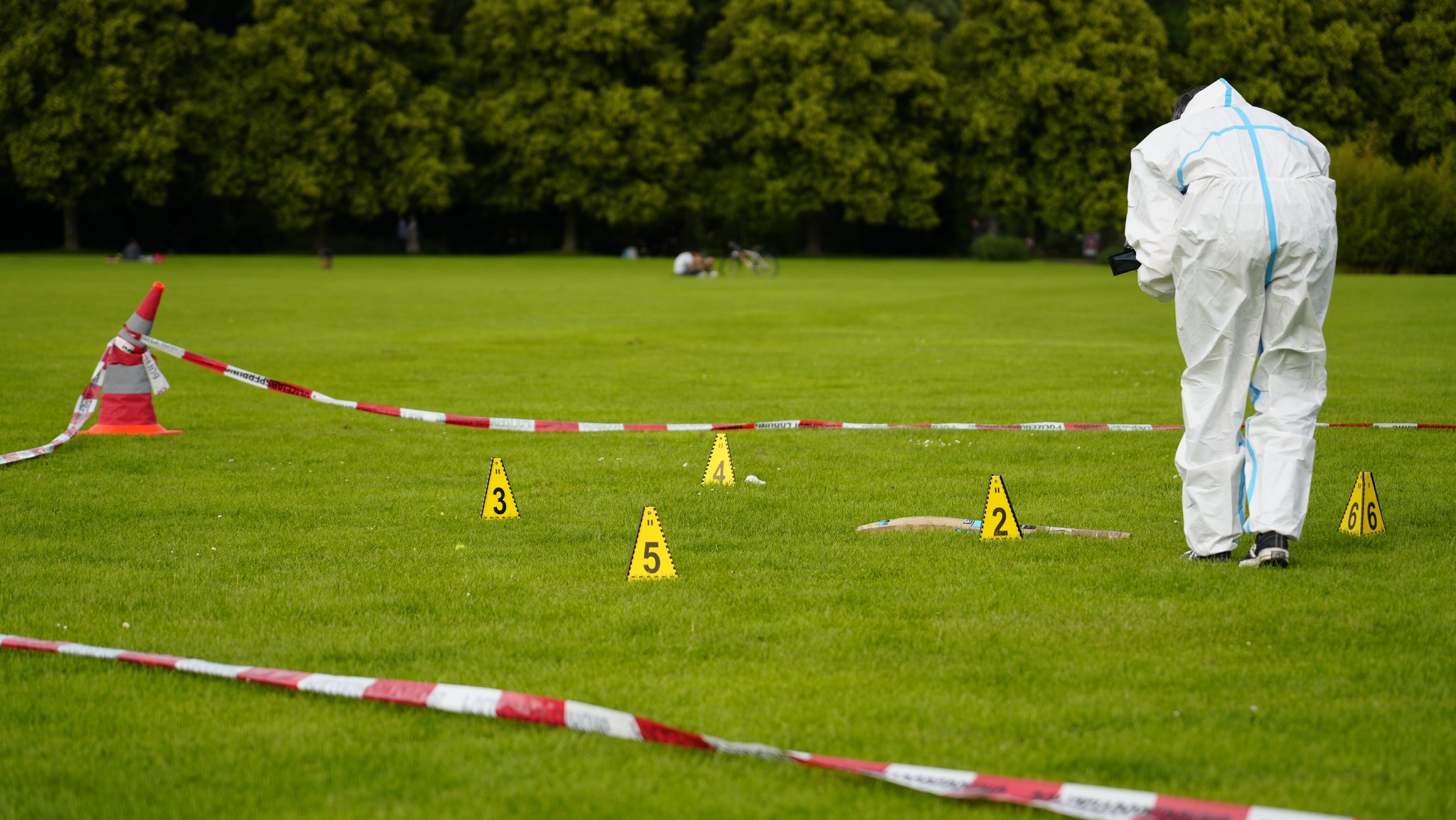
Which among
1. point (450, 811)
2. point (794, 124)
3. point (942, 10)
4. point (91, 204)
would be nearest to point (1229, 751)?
point (450, 811)

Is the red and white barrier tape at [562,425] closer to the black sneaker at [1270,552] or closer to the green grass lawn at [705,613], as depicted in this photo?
the green grass lawn at [705,613]

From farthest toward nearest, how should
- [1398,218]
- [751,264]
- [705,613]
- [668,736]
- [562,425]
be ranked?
[1398,218], [751,264], [562,425], [705,613], [668,736]

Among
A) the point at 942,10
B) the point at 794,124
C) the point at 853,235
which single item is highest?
the point at 942,10

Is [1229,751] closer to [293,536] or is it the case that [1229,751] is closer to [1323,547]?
[1323,547]

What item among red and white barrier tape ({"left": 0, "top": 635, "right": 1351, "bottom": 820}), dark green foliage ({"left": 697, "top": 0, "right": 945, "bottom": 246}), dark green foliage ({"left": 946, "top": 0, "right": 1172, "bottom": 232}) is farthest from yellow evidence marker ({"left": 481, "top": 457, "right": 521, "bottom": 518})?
dark green foliage ({"left": 946, "top": 0, "right": 1172, "bottom": 232})

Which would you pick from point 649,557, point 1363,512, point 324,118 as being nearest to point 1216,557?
point 1363,512

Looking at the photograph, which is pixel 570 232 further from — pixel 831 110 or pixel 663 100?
pixel 831 110

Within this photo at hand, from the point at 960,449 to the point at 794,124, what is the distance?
5319 cm

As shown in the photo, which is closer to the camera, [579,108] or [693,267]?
[693,267]

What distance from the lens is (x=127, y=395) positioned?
11.8 meters

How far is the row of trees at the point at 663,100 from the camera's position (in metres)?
59.4

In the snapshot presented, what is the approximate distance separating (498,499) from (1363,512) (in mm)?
4571

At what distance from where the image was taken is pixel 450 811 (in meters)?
3.92

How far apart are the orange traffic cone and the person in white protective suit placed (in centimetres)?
810
